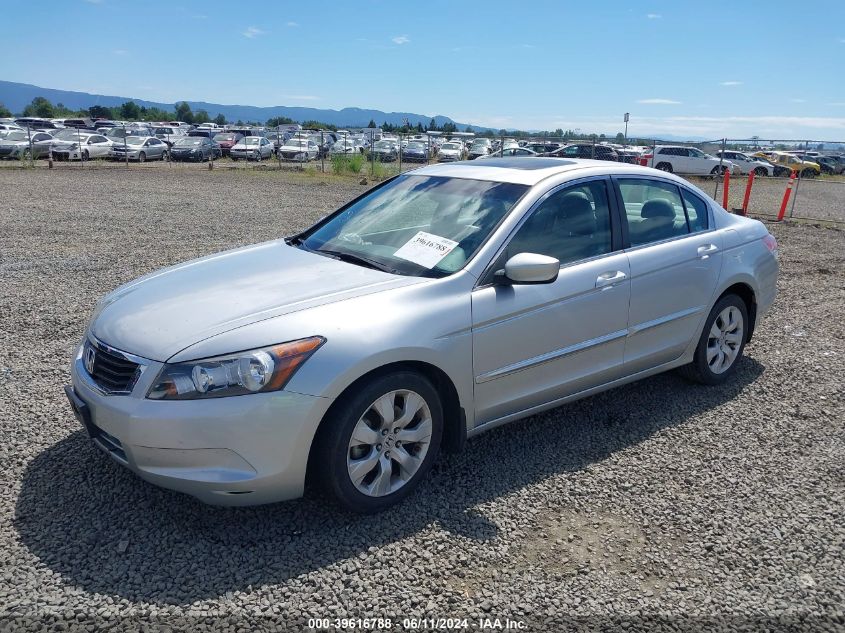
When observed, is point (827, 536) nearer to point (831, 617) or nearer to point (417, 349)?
point (831, 617)

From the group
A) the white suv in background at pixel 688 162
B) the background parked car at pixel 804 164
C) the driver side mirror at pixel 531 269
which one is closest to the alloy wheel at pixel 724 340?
the driver side mirror at pixel 531 269

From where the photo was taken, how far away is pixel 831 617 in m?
2.83

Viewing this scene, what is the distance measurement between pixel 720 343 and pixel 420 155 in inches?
1259

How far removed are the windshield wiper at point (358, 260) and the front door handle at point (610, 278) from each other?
1.25 m

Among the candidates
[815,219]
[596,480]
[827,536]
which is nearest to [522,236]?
[596,480]

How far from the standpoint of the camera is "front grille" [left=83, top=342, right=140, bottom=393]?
3168mm

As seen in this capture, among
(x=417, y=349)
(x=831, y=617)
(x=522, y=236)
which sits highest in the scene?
(x=522, y=236)

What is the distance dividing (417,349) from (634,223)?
2.01m

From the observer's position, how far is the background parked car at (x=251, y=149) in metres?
35.9

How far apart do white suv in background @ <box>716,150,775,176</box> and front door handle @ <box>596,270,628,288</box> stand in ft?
110

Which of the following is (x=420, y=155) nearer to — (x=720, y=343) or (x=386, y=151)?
(x=386, y=151)

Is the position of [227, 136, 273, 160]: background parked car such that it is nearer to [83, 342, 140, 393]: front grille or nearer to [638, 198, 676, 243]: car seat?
[638, 198, 676, 243]: car seat

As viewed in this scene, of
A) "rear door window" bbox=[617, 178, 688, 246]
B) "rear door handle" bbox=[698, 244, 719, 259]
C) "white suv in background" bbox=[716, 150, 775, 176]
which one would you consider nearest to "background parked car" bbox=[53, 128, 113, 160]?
"white suv in background" bbox=[716, 150, 775, 176]

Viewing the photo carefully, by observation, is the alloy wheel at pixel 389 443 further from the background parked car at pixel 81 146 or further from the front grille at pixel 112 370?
the background parked car at pixel 81 146
